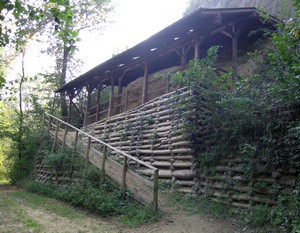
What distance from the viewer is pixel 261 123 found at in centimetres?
518

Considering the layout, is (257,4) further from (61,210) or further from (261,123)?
(61,210)

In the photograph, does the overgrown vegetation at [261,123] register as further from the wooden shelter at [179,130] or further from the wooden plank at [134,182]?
the wooden plank at [134,182]

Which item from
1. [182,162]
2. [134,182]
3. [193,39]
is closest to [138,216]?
[134,182]

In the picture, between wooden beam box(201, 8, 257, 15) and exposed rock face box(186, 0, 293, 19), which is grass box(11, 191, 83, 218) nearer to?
wooden beam box(201, 8, 257, 15)

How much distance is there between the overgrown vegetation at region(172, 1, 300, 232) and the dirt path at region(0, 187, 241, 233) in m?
0.96

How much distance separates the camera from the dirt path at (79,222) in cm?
475

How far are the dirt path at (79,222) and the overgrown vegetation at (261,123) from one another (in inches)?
37.8

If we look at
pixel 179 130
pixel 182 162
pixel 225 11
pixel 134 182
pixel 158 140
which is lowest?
pixel 134 182

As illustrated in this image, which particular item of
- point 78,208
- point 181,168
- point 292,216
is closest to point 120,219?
point 78,208

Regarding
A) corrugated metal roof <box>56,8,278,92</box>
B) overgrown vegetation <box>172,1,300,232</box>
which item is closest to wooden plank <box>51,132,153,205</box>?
overgrown vegetation <box>172,1,300,232</box>

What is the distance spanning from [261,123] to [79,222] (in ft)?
13.9

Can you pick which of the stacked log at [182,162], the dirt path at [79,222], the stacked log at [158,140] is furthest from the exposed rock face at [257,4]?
the dirt path at [79,222]

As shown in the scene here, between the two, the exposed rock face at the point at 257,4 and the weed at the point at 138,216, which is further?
the exposed rock face at the point at 257,4

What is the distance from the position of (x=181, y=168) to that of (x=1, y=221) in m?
4.31
